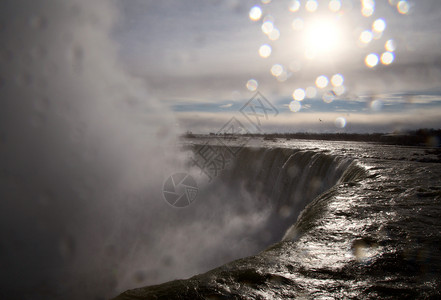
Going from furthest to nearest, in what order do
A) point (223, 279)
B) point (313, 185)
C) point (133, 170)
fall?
1. point (133, 170)
2. point (313, 185)
3. point (223, 279)

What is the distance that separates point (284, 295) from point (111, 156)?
53.9 ft

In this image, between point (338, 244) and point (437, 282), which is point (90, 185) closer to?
point (338, 244)

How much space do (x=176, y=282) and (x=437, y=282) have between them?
2703 mm

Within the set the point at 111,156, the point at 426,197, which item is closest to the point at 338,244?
the point at 426,197

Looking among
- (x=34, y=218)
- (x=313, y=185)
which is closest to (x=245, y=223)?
(x=313, y=185)

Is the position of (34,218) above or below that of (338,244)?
below

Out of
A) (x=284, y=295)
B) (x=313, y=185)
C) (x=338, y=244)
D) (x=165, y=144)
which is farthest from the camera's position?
(x=165, y=144)

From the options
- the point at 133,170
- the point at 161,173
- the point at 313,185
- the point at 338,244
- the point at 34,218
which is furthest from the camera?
the point at 161,173

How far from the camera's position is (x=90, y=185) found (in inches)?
576

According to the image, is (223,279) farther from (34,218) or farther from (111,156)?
(111,156)

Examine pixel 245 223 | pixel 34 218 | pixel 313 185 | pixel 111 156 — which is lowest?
pixel 245 223

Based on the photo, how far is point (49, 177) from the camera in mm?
13508

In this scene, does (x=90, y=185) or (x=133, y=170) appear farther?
(x=133, y=170)

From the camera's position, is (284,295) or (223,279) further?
(223,279)
